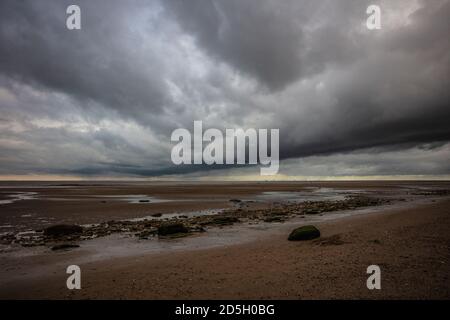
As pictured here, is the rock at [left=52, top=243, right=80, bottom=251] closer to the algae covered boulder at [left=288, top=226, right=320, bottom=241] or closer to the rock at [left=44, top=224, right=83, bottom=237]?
the rock at [left=44, top=224, right=83, bottom=237]

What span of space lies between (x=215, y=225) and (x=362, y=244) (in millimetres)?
12052

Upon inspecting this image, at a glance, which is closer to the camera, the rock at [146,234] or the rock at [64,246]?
the rock at [64,246]

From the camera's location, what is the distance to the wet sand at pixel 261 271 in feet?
25.6

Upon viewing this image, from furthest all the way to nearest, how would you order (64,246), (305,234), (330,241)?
1. (64,246)
2. (305,234)
3. (330,241)

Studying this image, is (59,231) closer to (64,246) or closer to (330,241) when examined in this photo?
(64,246)

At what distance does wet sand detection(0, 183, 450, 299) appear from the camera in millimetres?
7812

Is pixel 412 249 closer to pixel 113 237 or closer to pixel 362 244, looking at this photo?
pixel 362 244

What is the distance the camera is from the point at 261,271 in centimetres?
966

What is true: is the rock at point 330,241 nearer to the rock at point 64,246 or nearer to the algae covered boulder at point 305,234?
the algae covered boulder at point 305,234

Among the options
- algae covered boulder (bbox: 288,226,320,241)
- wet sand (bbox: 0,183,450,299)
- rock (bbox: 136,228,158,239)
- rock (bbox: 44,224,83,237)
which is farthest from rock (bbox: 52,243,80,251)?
algae covered boulder (bbox: 288,226,320,241)

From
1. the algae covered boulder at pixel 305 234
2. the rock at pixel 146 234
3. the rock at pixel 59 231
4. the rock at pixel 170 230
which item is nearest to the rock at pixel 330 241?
the algae covered boulder at pixel 305 234

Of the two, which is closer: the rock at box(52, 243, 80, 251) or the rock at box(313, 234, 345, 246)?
the rock at box(313, 234, 345, 246)

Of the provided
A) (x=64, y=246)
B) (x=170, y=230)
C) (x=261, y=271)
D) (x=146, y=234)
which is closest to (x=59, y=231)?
(x=64, y=246)

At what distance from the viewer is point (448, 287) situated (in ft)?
24.2
